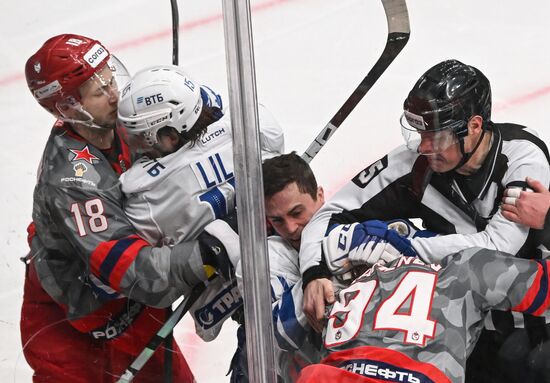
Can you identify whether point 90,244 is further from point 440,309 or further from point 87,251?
point 440,309

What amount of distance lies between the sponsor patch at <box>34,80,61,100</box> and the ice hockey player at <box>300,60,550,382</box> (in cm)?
59

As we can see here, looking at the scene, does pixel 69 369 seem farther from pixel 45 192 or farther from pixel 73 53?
pixel 73 53

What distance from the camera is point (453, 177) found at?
5.63ft

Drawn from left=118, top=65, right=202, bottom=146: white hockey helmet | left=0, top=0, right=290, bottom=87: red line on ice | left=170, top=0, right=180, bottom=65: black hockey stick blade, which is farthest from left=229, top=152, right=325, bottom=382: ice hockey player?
left=170, top=0, right=180, bottom=65: black hockey stick blade

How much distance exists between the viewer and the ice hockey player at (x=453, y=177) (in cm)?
163

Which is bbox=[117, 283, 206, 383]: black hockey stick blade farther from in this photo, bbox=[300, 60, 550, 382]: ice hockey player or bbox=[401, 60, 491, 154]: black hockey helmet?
bbox=[401, 60, 491, 154]: black hockey helmet

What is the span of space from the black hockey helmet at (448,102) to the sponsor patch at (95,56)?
2.16 feet

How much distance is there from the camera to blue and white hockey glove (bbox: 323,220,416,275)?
167 cm

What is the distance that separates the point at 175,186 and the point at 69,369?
1.51 feet

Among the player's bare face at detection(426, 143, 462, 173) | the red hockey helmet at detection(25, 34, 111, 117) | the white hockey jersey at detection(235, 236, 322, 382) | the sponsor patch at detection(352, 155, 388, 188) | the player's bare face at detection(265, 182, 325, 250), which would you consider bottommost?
the white hockey jersey at detection(235, 236, 322, 382)

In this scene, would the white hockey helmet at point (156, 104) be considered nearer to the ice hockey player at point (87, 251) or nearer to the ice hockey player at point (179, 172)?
the ice hockey player at point (179, 172)

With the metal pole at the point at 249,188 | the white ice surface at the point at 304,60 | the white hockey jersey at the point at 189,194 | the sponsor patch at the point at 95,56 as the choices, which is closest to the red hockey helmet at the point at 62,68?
the sponsor patch at the point at 95,56

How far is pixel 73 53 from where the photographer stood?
1976 mm

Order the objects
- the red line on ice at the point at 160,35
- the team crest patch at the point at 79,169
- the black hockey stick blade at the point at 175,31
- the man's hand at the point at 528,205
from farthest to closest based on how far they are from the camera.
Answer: the black hockey stick blade at the point at 175,31 < the red line on ice at the point at 160,35 < the team crest patch at the point at 79,169 < the man's hand at the point at 528,205
